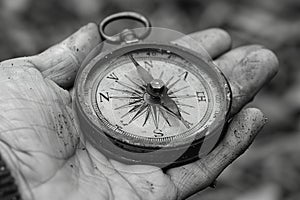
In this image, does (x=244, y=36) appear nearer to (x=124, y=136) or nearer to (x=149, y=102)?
(x=149, y=102)

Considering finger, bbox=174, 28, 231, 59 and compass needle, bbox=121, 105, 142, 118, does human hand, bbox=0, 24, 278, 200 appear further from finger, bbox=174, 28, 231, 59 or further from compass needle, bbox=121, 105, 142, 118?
finger, bbox=174, 28, 231, 59

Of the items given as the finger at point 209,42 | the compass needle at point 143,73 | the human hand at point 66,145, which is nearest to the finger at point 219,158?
the human hand at point 66,145

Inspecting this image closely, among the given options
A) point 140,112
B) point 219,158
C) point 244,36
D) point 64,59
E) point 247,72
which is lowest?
point 244,36

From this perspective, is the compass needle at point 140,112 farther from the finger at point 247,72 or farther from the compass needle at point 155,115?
the finger at point 247,72

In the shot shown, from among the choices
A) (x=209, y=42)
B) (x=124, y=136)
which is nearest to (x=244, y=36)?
(x=209, y=42)

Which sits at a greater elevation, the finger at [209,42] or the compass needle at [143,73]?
the compass needle at [143,73]

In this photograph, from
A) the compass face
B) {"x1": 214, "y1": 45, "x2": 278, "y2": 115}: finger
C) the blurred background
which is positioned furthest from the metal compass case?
the blurred background
